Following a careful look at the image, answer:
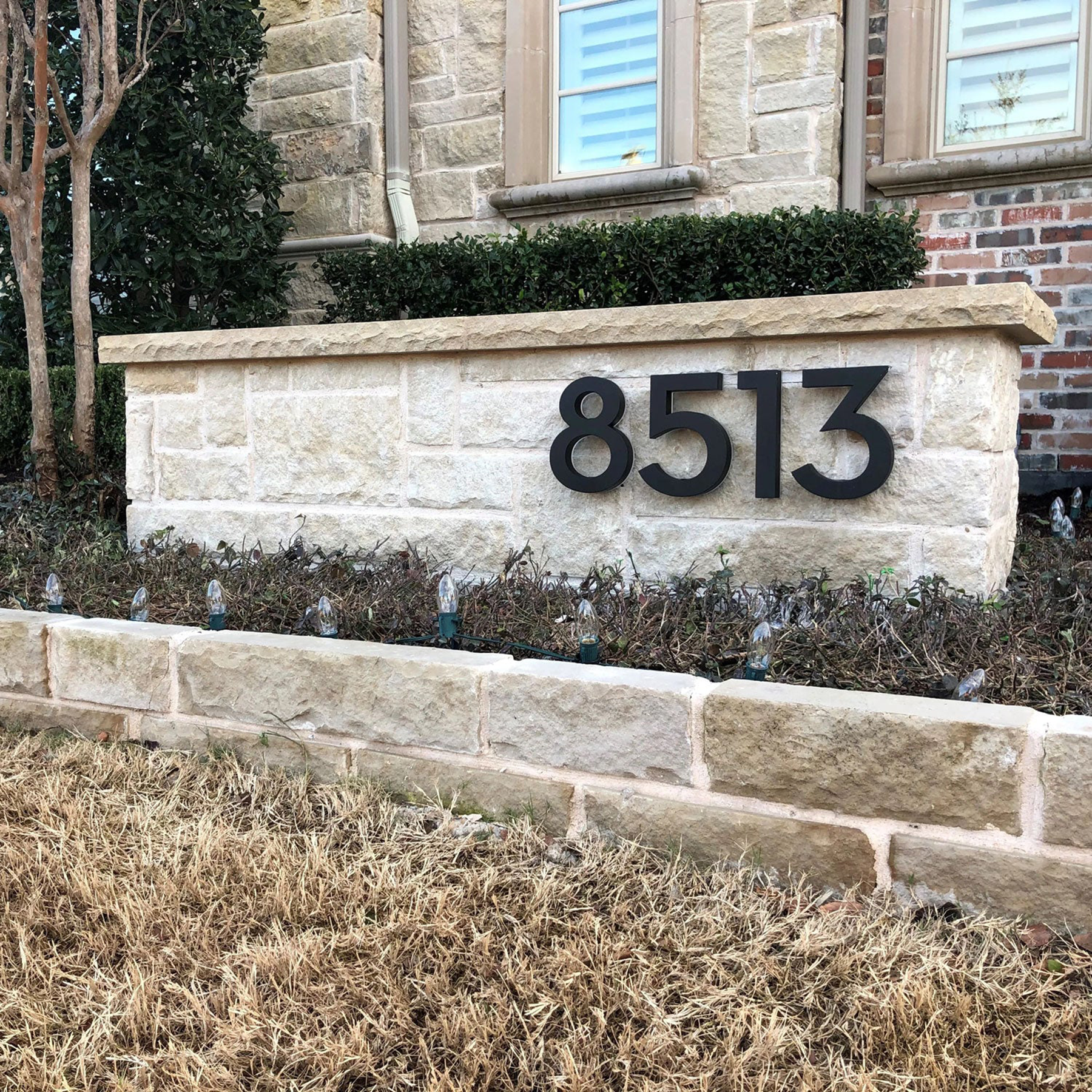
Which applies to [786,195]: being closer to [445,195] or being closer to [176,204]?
[445,195]

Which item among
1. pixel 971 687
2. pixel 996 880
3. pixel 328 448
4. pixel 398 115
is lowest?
pixel 996 880

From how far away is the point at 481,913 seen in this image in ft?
6.73

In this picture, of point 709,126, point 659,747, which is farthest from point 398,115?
point 659,747

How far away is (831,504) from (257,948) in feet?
6.85

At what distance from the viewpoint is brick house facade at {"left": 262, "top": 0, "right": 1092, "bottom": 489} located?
17.5 feet

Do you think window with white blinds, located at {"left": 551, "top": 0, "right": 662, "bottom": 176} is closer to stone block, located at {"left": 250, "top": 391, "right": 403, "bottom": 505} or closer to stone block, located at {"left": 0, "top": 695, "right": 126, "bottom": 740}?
stone block, located at {"left": 250, "top": 391, "right": 403, "bottom": 505}

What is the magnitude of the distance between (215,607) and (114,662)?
329 mm

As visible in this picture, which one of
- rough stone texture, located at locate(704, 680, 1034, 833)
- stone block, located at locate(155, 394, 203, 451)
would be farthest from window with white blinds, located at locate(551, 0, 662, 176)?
rough stone texture, located at locate(704, 680, 1034, 833)

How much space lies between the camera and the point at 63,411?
17.0ft

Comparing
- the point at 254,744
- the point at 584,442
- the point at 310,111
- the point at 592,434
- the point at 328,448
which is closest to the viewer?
the point at 254,744

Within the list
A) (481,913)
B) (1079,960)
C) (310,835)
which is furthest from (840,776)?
(310,835)

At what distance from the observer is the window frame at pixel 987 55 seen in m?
5.30

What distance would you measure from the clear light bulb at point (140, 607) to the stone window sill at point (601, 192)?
3954 millimetres

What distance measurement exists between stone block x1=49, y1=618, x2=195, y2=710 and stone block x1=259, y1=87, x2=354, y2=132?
4634mm
